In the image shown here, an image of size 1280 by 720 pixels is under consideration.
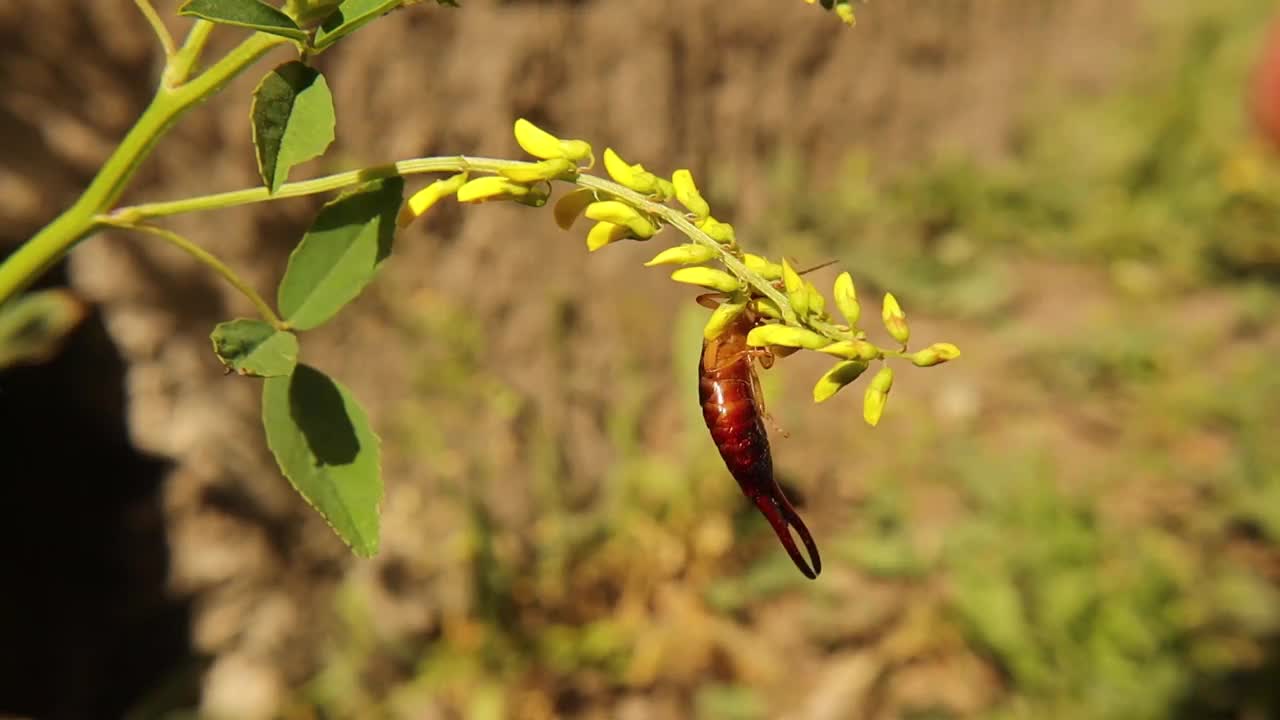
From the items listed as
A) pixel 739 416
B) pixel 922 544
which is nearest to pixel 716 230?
pixel 739 416

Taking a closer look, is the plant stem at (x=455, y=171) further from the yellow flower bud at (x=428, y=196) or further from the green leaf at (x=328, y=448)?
the green leaf at (x=328, y=448)

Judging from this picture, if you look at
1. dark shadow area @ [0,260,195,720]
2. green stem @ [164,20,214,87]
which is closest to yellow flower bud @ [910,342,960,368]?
green stem @ [164,20,214,87]

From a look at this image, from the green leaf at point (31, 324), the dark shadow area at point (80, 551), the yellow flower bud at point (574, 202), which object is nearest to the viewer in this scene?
the yellow flower bud at point (574, 202)

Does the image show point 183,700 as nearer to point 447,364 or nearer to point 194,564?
point 194,564

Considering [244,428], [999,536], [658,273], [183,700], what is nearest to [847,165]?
[658,273]

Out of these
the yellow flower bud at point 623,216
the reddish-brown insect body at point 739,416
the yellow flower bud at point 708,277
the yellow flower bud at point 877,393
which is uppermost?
the yellow flower bud at point 623,216

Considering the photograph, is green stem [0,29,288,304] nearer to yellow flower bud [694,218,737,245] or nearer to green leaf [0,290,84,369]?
yellow flower bud [694,218,737,245]

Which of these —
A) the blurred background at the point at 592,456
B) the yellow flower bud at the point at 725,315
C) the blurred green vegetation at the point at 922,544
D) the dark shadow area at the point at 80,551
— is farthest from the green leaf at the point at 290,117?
the blurred green vegetation at the point at 922,544
